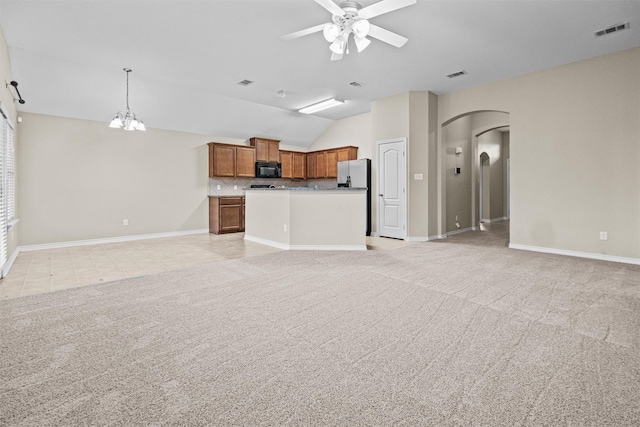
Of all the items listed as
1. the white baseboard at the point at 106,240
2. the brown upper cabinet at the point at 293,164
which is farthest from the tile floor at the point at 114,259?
the brown upper cabinet at the point at 293,164

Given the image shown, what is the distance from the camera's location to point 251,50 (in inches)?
176

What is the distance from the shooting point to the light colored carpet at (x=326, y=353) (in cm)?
146

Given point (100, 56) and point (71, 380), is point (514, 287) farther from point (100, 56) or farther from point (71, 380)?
point (100, 56)

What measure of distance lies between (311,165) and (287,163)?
76 centimetres

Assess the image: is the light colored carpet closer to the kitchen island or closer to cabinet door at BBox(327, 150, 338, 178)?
the kitchen island

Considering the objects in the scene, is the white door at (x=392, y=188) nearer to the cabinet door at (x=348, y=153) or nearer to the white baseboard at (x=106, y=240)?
the cabinet door at (x=348, y=153)

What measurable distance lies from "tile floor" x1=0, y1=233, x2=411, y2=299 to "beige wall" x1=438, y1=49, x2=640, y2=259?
243 cm

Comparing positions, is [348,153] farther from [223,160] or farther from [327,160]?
[223,160]

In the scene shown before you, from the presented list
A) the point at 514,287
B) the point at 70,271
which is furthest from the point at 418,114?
the point at 70,271

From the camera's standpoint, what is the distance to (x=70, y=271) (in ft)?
13.5

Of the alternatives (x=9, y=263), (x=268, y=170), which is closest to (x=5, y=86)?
(x=9, y=263)

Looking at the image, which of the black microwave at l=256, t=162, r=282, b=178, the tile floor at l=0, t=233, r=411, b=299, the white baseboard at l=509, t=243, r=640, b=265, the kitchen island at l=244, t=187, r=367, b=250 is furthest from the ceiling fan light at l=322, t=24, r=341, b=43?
the black microwave at l=256, t=162, r=282, b=178

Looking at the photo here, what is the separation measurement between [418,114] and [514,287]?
13.7ft

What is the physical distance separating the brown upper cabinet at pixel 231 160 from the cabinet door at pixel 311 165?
1857mm
